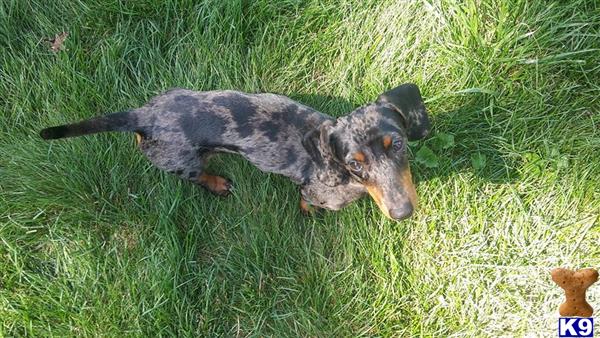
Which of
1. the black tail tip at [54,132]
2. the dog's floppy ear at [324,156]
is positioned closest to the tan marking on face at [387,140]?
the dog's floppy ear at [324,156]

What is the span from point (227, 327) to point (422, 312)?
1.45 meters

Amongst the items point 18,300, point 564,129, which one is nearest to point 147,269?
point 18,300

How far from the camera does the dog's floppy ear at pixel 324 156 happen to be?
11.1ft

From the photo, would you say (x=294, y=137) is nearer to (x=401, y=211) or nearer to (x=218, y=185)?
(x=218, y=185)

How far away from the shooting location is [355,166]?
127 inches

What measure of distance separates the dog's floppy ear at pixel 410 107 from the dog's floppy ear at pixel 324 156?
42cm

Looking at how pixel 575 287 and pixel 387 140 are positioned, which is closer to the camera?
pixel 387 140

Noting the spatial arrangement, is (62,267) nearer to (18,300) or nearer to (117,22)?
(18,300)

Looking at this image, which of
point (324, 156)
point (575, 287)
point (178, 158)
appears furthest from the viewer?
point (178, 158)

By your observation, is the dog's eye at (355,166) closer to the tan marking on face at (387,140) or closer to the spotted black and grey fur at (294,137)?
the spotted black and grey fur at (294,137)

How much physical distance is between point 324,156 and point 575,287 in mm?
1808

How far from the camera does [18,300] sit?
3881 millimetres

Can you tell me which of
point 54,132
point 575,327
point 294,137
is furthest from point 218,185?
point 575,327

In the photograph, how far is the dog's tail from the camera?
3.47 metres
